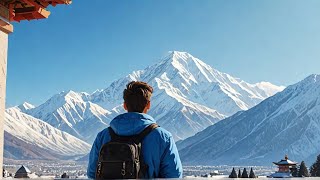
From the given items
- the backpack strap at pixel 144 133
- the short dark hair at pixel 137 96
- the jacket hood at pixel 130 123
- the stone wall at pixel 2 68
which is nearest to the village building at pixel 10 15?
the stone wall at pixel 2 68

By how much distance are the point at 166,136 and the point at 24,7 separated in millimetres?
6173

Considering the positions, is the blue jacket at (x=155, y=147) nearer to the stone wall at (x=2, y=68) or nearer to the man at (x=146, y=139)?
the man at (x=146, y=139)

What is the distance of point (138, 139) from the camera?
163 inches

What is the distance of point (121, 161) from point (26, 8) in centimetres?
638

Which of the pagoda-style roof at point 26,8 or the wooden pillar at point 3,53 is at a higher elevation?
the pagoda-style roof at point 26,8

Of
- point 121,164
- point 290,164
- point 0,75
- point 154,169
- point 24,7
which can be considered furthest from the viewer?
point 290,164

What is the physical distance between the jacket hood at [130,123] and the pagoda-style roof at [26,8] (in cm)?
539

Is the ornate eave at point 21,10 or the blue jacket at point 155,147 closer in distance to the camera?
the blue jacket at point 155,147

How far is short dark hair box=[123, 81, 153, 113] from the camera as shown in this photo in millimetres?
4457

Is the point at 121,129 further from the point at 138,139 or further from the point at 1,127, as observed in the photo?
the point at 1,127

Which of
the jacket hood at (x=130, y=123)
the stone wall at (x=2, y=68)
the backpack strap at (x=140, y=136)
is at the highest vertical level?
the stone wall at (x=2, y=68)

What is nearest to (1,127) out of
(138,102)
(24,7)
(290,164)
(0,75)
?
(0,75)

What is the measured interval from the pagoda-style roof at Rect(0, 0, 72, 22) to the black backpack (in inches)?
223

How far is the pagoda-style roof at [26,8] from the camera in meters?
9.30
